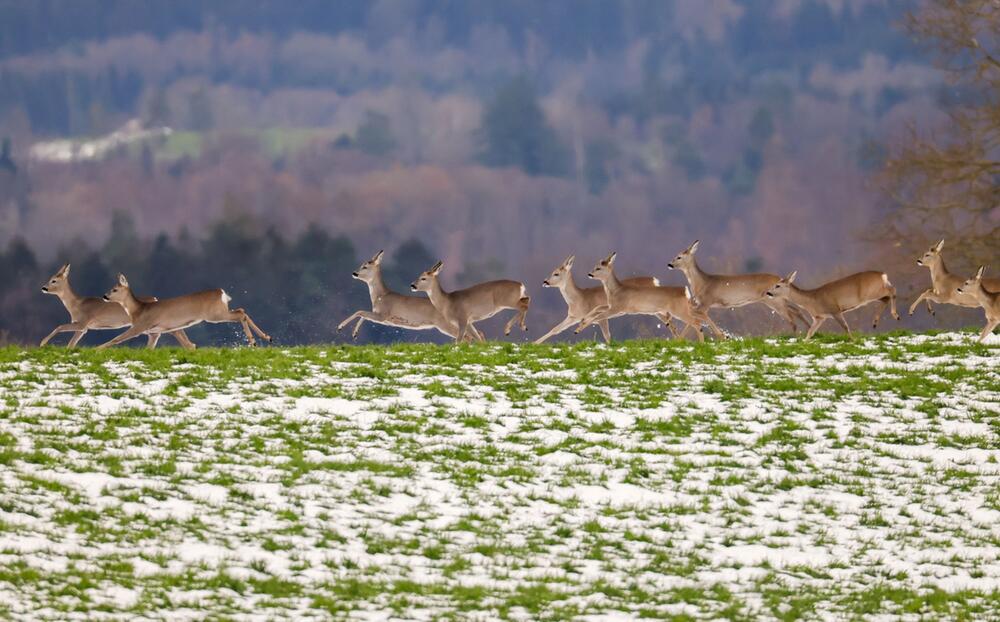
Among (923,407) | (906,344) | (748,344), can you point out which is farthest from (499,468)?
(906,344)

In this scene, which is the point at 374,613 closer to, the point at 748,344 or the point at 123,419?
the point at 123,419

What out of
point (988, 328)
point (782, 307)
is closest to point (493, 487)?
point (782, 307)

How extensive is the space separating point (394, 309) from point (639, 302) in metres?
A: 4.94

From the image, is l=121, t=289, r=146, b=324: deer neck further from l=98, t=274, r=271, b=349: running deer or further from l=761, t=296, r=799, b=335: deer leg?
l=761, t=296, r=799, b=335: deer leg

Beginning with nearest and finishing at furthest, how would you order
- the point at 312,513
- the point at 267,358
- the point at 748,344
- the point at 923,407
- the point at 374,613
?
the point at 374,613 → the point at 312,513 → the point at 923,407 → the point at 267,358 → the point at 748,344

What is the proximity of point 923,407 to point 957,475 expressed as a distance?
320cm

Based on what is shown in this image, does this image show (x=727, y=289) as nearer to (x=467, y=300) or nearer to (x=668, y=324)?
(x=668, y=324)

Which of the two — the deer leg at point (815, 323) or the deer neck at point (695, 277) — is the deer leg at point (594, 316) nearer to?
the deer neck at point (695, 277)

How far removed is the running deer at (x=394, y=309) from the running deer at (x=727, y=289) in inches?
197

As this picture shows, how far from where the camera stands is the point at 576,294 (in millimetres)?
26688

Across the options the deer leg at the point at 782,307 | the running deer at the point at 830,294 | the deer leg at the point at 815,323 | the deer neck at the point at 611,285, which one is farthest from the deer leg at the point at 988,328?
the deer neck at the point at 611,285

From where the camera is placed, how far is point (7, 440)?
1523 cm

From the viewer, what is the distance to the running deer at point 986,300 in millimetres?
23531

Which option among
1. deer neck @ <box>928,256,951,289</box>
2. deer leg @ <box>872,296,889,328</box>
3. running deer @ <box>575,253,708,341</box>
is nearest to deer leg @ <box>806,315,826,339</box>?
deer leg @ <box>872,296,889,328</box>
